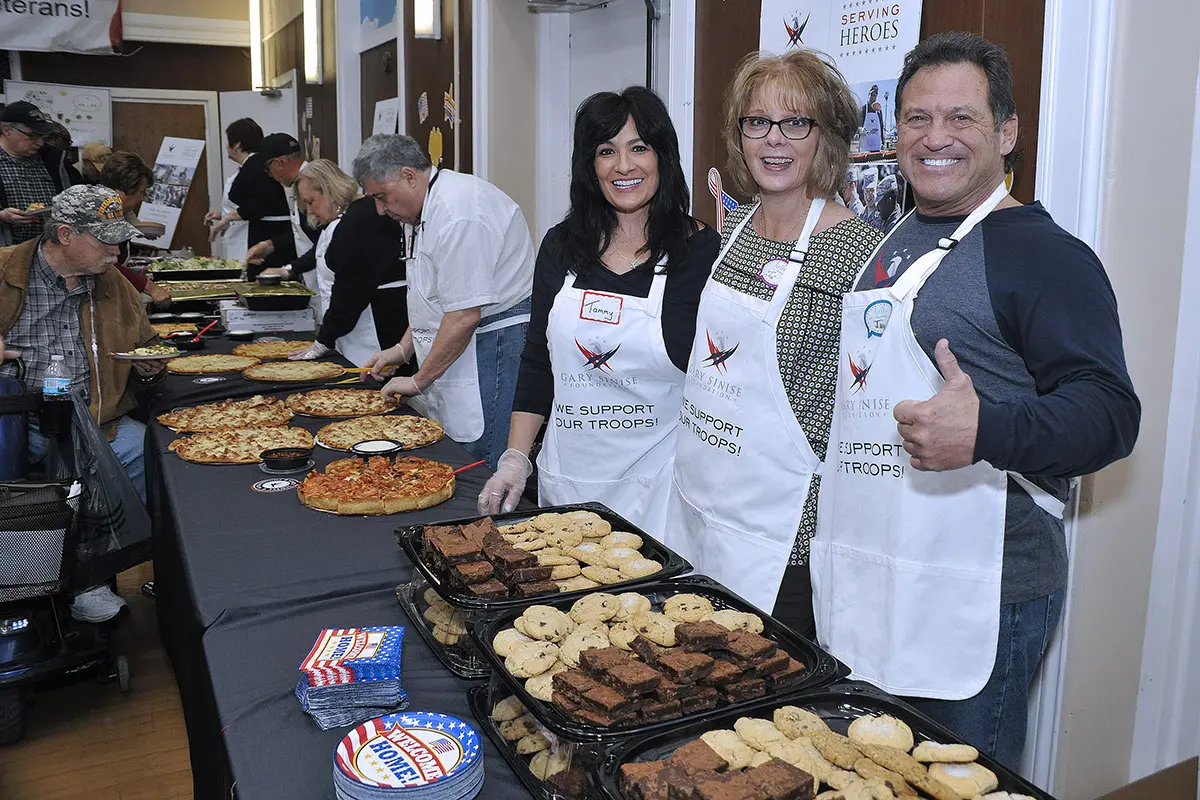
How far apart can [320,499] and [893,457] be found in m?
1.26

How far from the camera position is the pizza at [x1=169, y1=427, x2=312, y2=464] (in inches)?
99.7

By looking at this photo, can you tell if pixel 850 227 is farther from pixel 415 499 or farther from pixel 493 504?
pixel 415 499

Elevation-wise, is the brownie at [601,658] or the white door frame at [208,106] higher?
the white door frame at [208,106]

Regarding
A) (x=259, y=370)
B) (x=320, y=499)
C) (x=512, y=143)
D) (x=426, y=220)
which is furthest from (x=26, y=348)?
(x=512, y=143)

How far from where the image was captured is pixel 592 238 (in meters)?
2.23

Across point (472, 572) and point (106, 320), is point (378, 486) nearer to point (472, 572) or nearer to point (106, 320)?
point (472, 572)

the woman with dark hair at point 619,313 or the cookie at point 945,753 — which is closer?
the cookie at point 945,753

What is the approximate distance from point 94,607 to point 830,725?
2661 millimetres

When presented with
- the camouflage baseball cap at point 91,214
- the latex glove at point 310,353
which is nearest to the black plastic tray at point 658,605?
the camouflage baseball cap at point 91,214

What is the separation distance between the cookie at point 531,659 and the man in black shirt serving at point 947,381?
54cm

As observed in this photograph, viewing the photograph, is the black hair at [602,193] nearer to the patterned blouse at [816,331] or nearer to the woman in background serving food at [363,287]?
the patterned blouse at [816,331]

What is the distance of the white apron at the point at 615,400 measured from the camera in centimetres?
216

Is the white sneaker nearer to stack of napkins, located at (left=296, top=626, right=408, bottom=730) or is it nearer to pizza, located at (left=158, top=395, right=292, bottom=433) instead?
pizza, located at (left=158, top=395, right=292, bottom=433)

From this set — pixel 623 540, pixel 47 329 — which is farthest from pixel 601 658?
pixel 47 329
